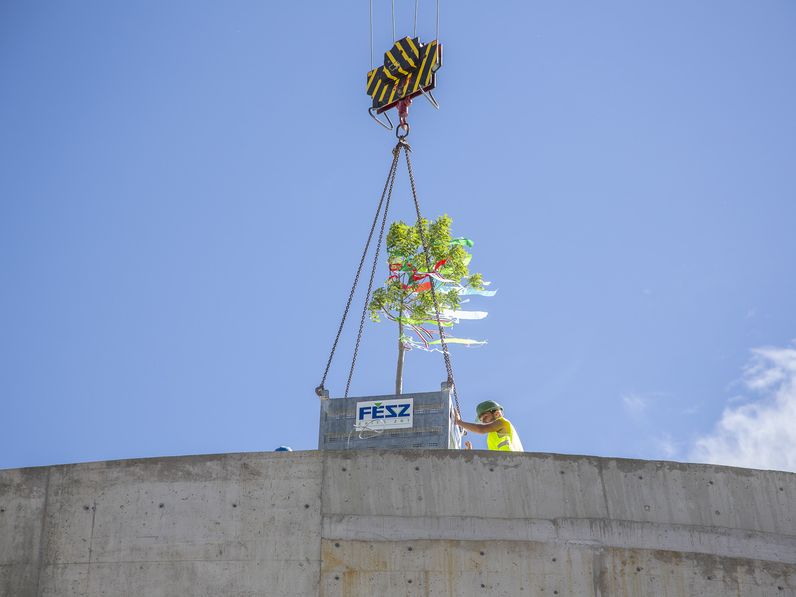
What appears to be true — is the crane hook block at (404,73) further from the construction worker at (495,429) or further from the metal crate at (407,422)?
the construction worker at (495,429)

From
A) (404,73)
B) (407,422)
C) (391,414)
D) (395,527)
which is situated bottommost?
(395,527)

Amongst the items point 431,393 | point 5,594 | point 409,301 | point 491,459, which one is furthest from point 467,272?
point 5,594

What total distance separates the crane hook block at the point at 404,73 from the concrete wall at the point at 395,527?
21.9ft

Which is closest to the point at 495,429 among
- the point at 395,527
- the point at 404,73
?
the point at 395,527

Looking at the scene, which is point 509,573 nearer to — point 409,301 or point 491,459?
point 491,459

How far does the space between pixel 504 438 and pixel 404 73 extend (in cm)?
613

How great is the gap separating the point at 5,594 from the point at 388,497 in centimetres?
349

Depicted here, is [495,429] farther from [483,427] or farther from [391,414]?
[391,414]

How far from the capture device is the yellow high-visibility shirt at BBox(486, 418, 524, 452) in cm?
1084

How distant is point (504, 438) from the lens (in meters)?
10.9

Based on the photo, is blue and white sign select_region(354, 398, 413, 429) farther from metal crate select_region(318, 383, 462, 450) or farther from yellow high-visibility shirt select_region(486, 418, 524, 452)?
yellow high-visibility shirt select_region(486, 418, 524, 452)

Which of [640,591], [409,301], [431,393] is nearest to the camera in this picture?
[640,591]

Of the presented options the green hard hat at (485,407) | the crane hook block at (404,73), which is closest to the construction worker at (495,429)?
the green hard hat at (485,407)

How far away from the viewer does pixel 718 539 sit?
9.35 m
